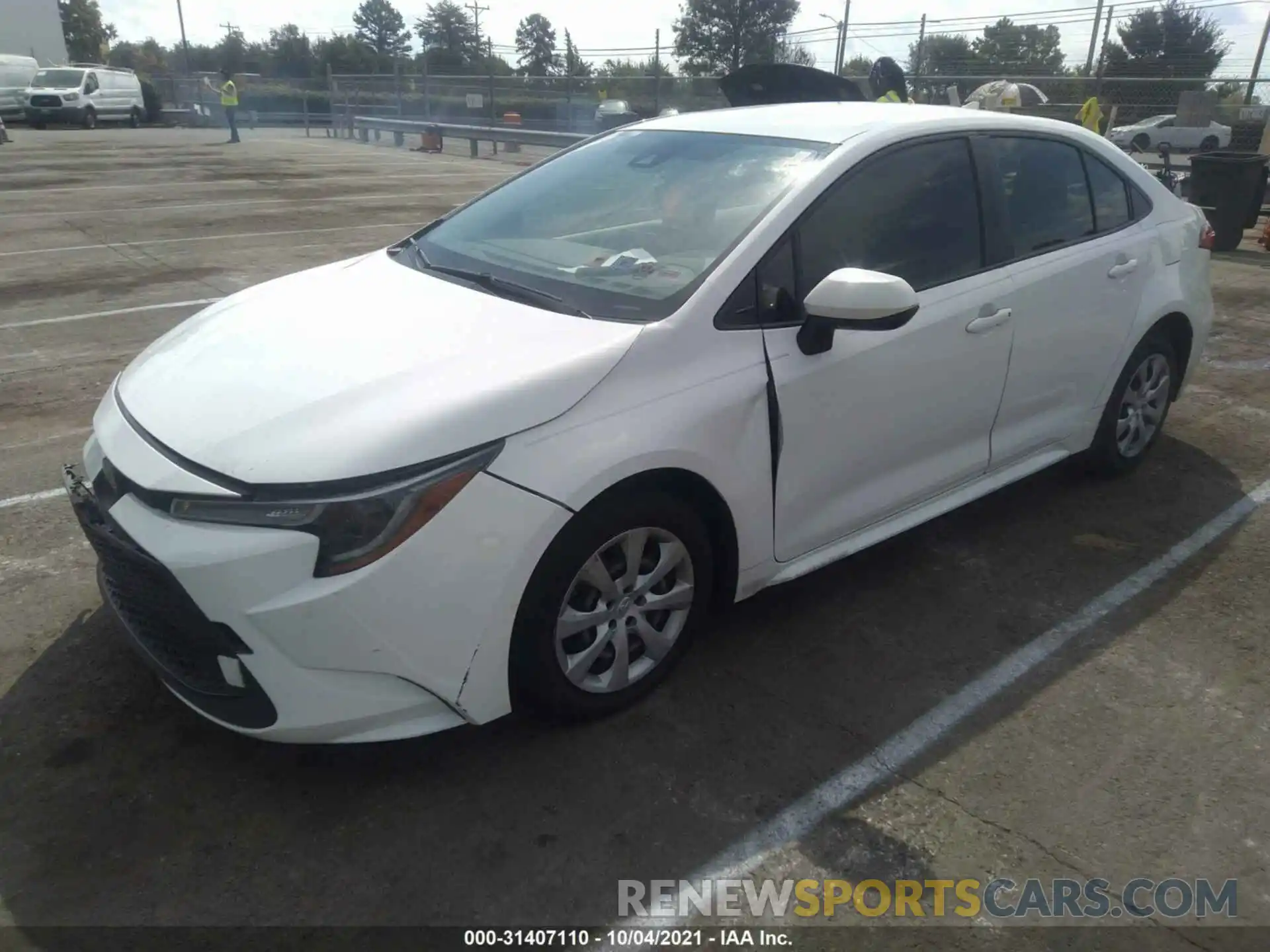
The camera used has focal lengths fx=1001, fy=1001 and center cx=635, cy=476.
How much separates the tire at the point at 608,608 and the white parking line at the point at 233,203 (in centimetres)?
1211

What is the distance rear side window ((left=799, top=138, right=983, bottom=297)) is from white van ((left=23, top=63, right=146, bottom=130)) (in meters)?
33.8

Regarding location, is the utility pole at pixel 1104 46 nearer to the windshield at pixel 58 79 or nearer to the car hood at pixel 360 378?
the car hood at pixel 360 378

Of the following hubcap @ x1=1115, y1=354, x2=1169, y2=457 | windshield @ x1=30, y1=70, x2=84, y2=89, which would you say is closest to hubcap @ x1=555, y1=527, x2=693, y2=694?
hubcap @ x1=1115, y1=354, x2=1169, y2=457

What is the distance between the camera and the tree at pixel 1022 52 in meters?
21.1

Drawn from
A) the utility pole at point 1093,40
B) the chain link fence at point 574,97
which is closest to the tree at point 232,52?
the chain link fence at point 574,97

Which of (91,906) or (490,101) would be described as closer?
(91,906)

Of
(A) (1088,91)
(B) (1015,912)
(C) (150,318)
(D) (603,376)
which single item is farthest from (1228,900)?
(A) (1088,91)

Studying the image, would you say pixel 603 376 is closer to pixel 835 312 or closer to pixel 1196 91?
pixel 835 312

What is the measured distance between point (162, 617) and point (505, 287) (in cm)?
140

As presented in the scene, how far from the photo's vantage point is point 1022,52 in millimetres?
23172

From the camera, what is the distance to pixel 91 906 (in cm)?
231

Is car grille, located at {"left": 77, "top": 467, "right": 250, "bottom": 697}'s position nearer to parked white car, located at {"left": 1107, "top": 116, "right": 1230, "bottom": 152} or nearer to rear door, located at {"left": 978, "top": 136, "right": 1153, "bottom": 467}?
rear door, located at {"left": 978, "top": 136, "right": 1153, "bottom": 467}

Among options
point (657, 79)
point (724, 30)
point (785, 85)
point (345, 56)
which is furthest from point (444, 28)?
point (785, 85)

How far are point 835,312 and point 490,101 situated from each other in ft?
85.0
